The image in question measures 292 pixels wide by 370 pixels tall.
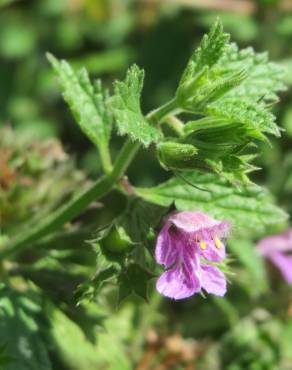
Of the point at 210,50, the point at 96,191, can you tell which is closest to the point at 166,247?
the point at 96,191

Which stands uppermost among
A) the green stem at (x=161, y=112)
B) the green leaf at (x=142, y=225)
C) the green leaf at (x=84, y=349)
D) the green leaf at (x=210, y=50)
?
the green leaf at (x=210, y=50)

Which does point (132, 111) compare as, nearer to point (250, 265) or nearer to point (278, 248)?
point (250, 265)

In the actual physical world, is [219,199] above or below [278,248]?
above

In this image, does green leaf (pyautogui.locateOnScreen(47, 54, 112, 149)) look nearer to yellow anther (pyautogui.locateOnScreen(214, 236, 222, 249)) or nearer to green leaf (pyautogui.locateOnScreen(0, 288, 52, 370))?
yellow anther (pyautogui.locateOnScreen(214, 236, 222, 249))

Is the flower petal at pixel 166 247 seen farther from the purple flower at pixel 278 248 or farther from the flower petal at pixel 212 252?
→ the purple flower at pixel 278 248

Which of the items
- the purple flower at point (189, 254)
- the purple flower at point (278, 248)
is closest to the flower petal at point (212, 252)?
the purple flower at point (189, 254)

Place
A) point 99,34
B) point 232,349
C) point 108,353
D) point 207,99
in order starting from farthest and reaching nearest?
point 99,34 → point 232,349 → point 108,353 → point 207,99

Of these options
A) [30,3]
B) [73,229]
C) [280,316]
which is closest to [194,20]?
[30,3]

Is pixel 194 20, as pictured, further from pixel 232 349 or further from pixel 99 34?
pixel 232 349
